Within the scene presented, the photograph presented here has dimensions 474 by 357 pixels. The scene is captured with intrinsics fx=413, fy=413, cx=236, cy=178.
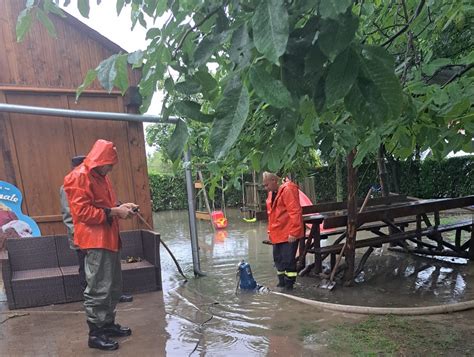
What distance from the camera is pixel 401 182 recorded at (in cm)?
1572

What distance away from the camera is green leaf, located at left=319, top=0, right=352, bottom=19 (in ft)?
3.65

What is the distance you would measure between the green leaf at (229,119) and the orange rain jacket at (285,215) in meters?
4.51

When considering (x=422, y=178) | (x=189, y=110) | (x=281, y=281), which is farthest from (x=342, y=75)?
(x=422, y=178)

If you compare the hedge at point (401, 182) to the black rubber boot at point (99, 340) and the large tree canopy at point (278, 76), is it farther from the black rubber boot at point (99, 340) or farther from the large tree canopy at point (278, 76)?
the large tree canopy at point (278, 76)

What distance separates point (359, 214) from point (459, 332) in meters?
1.93

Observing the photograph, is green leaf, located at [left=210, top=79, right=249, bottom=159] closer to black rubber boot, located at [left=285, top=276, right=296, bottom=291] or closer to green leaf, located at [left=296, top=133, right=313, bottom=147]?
green leaf, located at [left=296, top=133, right=313, bottom=147]

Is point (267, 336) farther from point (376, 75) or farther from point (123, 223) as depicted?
point (376, 75)

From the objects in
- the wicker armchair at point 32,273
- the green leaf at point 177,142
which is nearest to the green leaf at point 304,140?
the green leaf at point 177,142

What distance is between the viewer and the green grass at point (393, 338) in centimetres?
358

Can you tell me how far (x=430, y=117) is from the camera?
2342 mm

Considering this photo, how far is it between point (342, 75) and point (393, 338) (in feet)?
11.2

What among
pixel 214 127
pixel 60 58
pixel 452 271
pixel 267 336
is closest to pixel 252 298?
pixel 267 336

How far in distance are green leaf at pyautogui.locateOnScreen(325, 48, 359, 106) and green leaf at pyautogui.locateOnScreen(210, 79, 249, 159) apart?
0.25 m

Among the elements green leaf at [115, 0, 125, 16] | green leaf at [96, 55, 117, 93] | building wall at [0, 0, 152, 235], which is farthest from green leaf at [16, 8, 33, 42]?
building wall at [0, 0, 152, 235]
